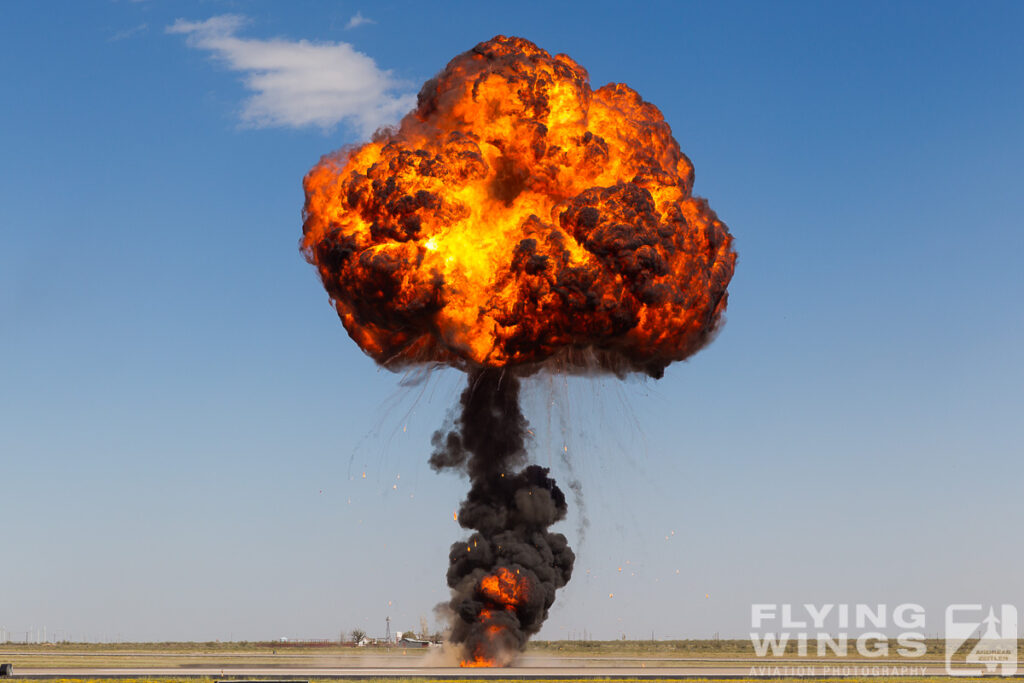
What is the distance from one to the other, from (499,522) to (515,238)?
2110 centimetres

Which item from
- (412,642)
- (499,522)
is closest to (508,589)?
(499,522)

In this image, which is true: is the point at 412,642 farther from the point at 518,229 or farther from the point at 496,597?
the point at 518,229

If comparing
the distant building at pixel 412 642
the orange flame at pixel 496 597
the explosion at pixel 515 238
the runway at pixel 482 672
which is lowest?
the runway at pixel 482 672

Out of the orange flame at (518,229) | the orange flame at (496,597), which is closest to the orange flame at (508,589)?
the orange flame at (496,597)

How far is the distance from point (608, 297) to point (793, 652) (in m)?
67.7

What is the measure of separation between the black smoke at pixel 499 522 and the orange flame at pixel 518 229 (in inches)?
306

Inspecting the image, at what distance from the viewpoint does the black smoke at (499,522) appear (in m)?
75.9

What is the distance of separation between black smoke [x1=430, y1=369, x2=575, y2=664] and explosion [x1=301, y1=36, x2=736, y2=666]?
0.32 metres

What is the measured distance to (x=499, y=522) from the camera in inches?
3034

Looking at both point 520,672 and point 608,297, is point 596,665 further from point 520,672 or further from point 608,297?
point 608,297

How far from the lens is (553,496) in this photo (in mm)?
79312

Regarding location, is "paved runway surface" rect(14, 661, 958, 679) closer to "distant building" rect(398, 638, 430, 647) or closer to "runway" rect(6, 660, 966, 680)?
"runway" rect(6, 660, 966, 680)

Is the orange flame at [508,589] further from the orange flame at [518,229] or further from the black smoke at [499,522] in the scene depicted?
the orange flame at [518,229]

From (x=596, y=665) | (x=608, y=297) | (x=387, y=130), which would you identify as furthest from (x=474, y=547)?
(x=387, y=130)
